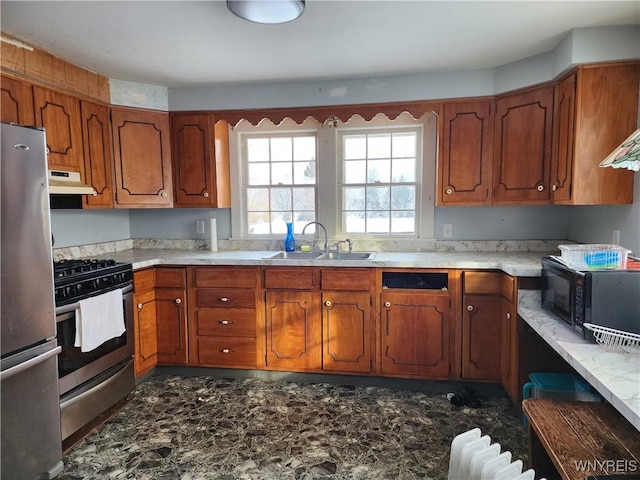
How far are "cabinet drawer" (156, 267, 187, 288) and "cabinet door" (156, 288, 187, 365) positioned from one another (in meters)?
0.04

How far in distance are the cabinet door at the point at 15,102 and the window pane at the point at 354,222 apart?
7.66ft

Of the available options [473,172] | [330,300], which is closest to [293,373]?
[330,300]

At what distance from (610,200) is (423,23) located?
1.48 meters

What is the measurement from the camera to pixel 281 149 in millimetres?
3504

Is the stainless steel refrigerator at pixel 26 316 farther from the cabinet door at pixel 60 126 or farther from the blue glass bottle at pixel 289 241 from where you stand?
the blue glass bottle at pixel 289 241

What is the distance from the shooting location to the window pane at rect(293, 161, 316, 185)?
3.46 meters

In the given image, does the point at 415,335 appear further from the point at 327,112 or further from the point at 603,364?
the point at 327,112

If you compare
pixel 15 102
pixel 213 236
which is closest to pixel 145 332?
pixel 213 236

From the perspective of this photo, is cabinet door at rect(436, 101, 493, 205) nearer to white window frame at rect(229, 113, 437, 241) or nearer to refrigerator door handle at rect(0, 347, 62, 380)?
white window frame at rect(229, 113, 437, 241)

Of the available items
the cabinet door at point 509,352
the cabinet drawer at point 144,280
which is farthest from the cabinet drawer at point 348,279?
the cabinet drawer at point 144,280

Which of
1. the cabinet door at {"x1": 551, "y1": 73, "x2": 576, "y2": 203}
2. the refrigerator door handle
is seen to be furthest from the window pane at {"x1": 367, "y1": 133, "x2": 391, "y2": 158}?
the refrigerator door handle

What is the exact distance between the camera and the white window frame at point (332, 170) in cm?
322

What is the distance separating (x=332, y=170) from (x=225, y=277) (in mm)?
1277

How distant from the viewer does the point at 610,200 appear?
2287 mm
